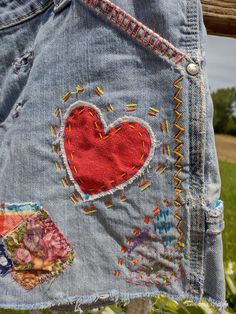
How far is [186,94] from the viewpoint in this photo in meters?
0.83

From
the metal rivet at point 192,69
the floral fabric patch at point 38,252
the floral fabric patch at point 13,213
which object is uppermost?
the metal rivet at point 192,69

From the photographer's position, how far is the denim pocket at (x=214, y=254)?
0.85 metres

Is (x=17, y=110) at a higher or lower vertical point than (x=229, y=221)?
higher

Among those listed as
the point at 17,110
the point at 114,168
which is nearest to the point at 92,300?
the point at 114,168

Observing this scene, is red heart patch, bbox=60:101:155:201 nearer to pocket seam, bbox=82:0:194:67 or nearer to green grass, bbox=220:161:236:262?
pocket seam, bbox=82:0:194:67

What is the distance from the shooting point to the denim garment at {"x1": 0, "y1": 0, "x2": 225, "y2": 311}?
33.0 inches

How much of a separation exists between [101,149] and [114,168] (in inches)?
1.6

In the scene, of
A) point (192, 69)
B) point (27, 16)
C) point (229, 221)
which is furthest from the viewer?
point (229, 221)

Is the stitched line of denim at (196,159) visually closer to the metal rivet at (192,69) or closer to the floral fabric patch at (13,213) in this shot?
the metal rivet at (192,69)

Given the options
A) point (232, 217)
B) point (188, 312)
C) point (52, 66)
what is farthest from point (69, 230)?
point (232, 217)

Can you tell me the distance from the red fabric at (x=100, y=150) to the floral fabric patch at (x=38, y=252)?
9 centimetres

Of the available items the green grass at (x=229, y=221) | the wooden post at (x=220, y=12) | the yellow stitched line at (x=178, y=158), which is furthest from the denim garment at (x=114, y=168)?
the green grass at (x=229, y=221)

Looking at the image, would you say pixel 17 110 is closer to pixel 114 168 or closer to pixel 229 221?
pixel 114 168

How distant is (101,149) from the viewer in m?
0.85
